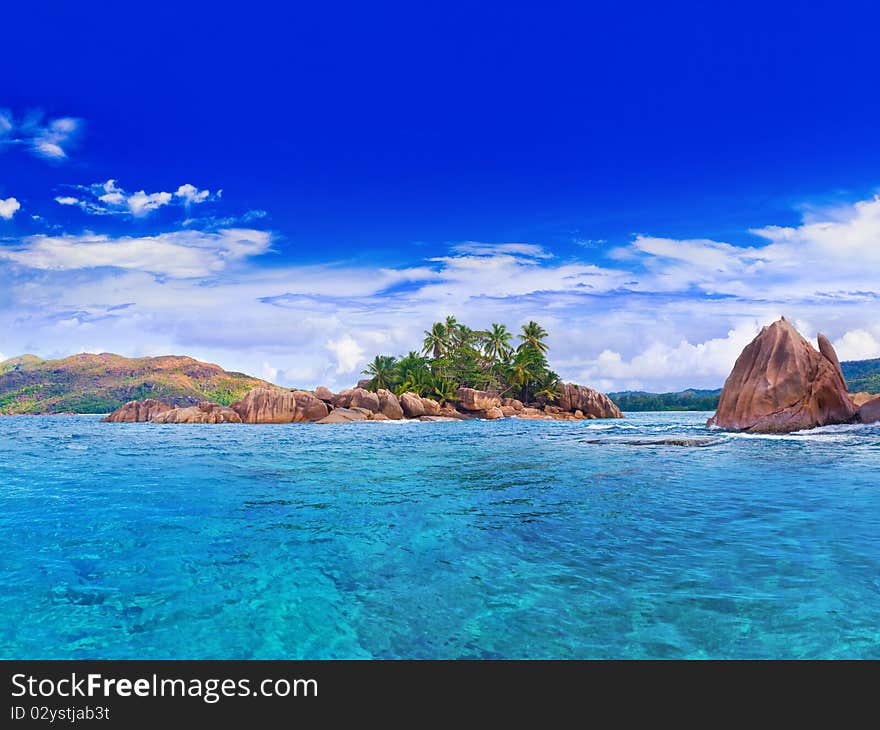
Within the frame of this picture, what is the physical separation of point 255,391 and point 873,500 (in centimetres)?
5972

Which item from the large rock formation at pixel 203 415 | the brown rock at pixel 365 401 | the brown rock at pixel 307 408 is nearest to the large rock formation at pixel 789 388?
the brown rock at pixel 365 401

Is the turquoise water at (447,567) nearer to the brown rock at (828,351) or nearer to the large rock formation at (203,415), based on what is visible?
the brown rock at (828,351)

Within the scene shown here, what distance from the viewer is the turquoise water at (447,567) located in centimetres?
448

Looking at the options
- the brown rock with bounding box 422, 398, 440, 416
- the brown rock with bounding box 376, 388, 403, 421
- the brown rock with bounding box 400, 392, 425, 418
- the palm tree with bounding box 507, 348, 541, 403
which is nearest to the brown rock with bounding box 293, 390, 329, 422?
the brown rock with bounding box 376, 388, 403, 421

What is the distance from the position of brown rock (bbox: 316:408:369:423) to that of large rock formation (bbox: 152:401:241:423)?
35.2 feet

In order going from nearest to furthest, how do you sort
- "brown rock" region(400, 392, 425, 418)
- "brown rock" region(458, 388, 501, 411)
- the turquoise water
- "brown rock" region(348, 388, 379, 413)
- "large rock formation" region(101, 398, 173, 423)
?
the turquoise water, "brown rock" region(348, 388, 379, 413), "large rock formation" region(101, 398, 173, 423), "brown rock" region(400, 392, 425, 418), "brown rock" region(458, 388, 501, 411)

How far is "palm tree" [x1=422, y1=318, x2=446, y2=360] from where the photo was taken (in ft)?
282

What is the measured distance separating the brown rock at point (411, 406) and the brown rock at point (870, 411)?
4661 cm

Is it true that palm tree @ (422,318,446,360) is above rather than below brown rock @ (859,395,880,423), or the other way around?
above

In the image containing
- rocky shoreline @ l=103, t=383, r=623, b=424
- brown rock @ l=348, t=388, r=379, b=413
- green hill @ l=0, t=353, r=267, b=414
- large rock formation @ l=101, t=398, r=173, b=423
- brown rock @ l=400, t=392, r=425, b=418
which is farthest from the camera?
green hill @ l=0, t=353, r=267, b=414

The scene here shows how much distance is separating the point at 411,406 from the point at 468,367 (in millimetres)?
19017

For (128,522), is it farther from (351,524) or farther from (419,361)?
(419,361)

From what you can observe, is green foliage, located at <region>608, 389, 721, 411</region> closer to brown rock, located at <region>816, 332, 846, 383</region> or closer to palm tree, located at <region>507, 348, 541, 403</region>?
palm tree, located at <region>507, 348, 541, 403</region>
